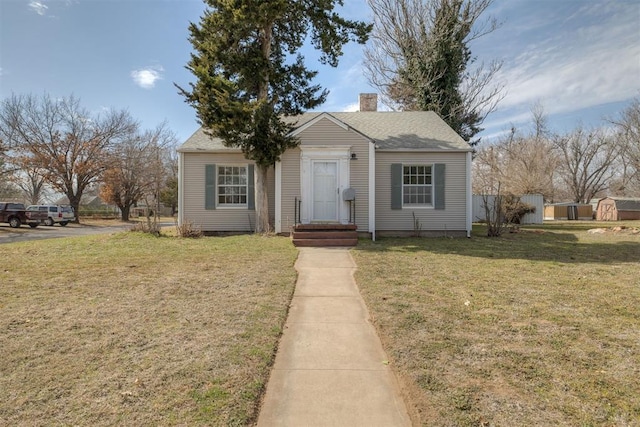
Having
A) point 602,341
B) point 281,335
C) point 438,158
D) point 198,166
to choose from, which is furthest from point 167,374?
point 438,158

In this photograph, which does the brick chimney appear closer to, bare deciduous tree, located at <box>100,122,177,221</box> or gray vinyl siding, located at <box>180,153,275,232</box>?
gray vinyl siding, located at <box>180,153,275,232</box>

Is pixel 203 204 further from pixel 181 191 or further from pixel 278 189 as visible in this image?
pixel 278 189

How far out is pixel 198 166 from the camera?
12453 mm

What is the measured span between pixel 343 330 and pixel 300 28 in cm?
1086

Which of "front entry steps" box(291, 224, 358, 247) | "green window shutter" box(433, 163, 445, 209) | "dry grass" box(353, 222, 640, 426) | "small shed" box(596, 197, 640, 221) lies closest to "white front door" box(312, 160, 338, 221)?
"front entry steps" box(291, 224, 358, 247)

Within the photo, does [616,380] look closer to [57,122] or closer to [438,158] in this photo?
[438,158]

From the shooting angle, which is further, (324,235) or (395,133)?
(395,133)

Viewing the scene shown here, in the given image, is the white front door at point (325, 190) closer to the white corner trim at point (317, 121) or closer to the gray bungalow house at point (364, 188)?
the gray bungalow house at point (364, 188)

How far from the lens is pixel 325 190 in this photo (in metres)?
11.6

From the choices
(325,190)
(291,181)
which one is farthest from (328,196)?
(291,181)

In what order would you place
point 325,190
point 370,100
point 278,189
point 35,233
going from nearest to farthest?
1. point 278,189
2. point 325,190
3. point 370,100
4. point 35,233

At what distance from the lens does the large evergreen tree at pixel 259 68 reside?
10.1 metres

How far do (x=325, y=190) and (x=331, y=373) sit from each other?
894 centimetres

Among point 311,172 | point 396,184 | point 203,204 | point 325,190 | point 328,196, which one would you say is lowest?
point 203,204
